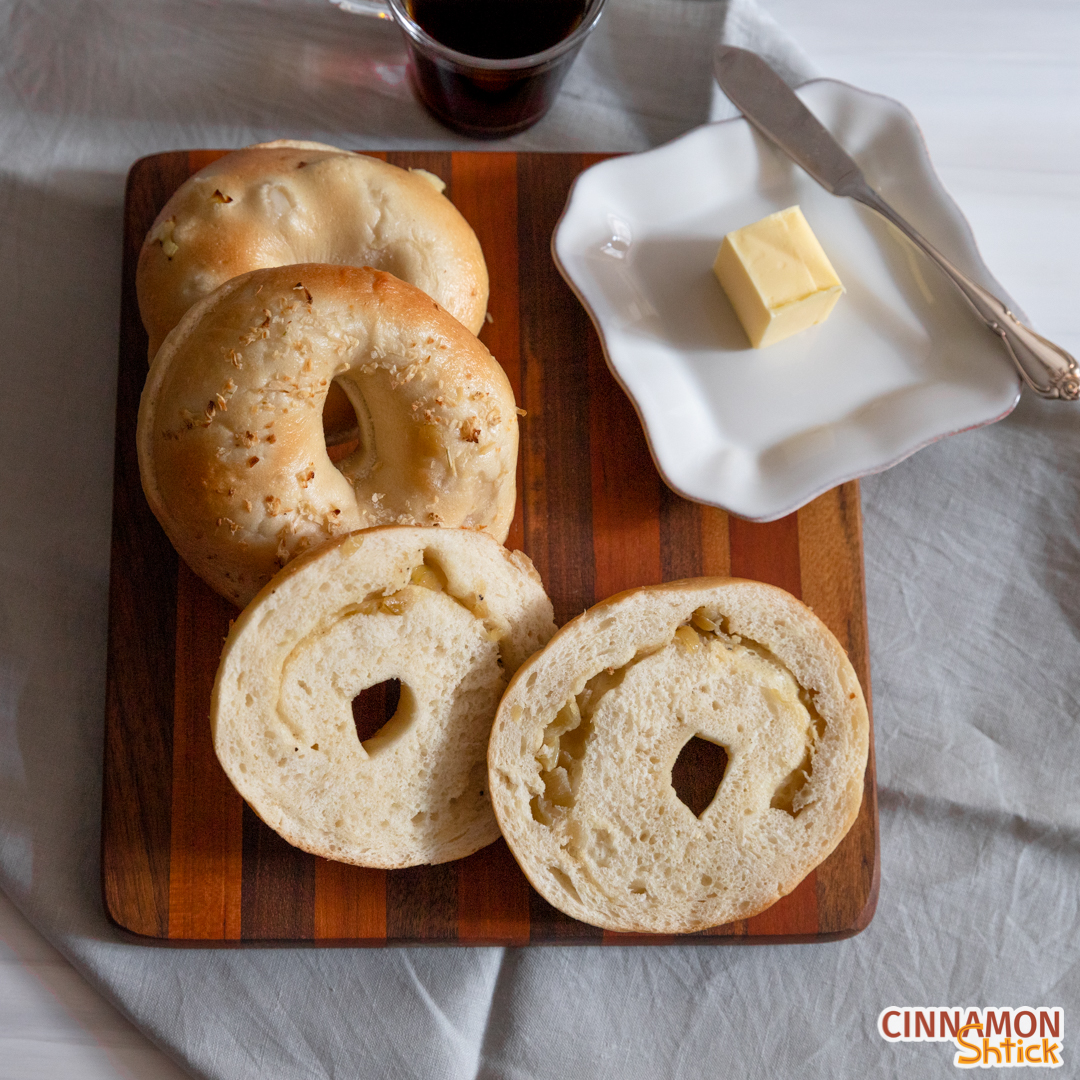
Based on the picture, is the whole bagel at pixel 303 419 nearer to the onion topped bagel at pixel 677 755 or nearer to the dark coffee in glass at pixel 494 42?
the onion topped bagel at pixel 677 755

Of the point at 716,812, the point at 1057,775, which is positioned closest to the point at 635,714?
the point at 716,812

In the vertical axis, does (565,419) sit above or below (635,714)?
above

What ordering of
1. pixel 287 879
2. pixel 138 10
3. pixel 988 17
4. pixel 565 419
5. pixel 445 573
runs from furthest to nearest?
1. pixel 988 17
2. pixel 138 10
3. pixel 565 419
4. pixel 287 879
5. pixel 445 573

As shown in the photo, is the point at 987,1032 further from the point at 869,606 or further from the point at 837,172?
the point at 837,172

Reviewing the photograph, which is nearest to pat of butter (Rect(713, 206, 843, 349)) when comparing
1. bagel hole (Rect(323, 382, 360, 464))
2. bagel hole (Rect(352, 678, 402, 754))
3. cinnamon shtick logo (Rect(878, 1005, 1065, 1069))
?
bagel hole (Rect(323, 382, 360, 464))

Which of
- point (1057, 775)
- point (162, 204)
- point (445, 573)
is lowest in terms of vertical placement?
point (1057, 775)

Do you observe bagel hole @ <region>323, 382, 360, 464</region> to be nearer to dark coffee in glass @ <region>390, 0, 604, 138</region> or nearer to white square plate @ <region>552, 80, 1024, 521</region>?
white square plate @ <region>552, 80, 1024, 521</region>

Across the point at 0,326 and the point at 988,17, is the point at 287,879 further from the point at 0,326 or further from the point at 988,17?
the point at 988,17
